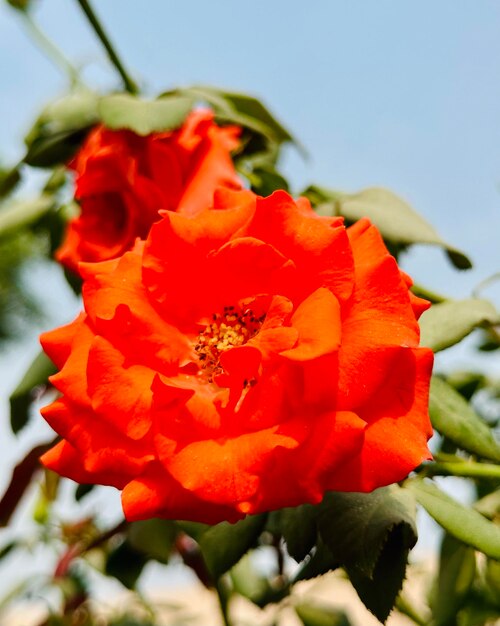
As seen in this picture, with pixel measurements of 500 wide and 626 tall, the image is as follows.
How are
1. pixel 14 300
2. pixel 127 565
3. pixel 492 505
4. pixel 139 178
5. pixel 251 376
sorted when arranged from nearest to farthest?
pixel 251 376 → pixel 139 178 → pixel 492 505 → pixel 127 565 → pixel 14 300

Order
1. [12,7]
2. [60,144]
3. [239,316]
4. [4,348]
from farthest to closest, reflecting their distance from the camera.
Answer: [4,348] → [12,7] → [60,144] → [239,316]

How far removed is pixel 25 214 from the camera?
2.93 feet

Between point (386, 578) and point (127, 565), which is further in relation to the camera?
point (127, 565)

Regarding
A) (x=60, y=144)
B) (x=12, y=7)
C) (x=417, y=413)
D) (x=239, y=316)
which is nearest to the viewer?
(x=417, y=413)

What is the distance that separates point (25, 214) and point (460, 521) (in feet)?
2.00

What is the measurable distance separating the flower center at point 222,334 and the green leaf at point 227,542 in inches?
4.6

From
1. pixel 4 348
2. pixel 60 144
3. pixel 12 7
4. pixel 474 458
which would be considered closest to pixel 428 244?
pixel 474 458

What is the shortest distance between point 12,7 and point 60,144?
259 millimetres

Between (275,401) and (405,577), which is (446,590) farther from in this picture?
(275,401)

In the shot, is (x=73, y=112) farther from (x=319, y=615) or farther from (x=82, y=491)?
(x=319, y=615)

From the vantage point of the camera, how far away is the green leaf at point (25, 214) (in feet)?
2.91

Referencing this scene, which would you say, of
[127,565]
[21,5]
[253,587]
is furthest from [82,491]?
[21,5]

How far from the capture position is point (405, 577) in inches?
19.5

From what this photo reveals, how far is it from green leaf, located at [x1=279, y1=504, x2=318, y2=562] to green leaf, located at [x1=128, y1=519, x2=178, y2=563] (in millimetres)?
323
